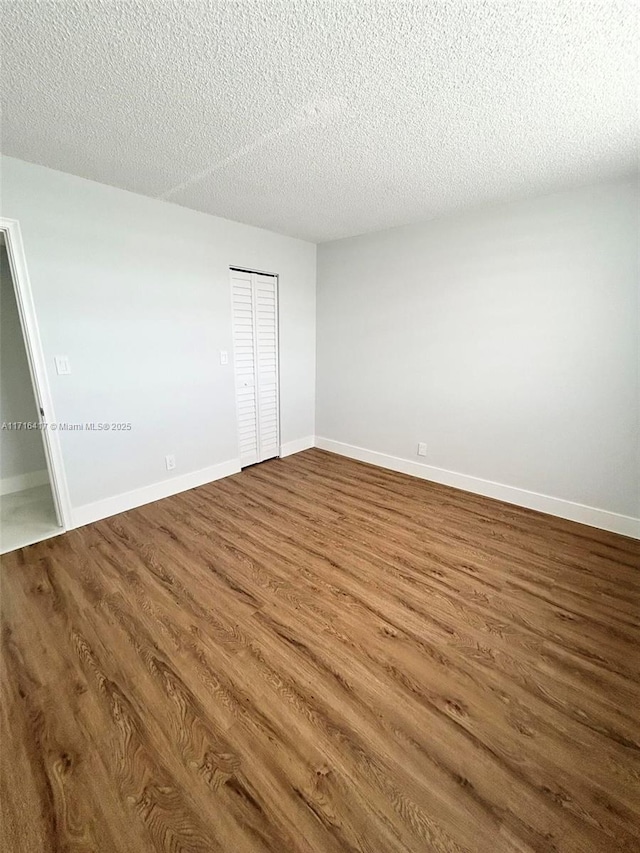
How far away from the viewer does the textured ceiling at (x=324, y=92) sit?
3.59ft

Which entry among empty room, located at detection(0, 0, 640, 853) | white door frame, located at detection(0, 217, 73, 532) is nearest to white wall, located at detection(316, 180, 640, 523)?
empty room, located at detection(0, 0, 640, 853)

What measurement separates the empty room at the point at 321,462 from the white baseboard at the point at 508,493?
0.07 ft

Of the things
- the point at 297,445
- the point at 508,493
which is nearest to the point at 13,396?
the point at 297,445

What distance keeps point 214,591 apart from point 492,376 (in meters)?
2.71

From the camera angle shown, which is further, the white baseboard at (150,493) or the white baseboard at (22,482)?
the white baseboard at (22,482)

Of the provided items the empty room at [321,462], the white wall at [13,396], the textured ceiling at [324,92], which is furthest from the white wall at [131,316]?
the white wall at [13,396]

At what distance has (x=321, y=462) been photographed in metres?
3.99

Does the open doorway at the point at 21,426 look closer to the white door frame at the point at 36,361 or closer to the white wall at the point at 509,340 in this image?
the white door frame at the point at 36,361

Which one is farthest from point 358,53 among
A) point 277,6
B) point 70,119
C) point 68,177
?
point 68,177

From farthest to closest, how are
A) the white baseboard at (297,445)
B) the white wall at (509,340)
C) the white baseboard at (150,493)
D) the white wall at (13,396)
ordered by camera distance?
1. the white baseboard at (297,445)
2. the white wall at (13,396)
3. the white baseboard at (150,493)
4. the white wall at (509,340)

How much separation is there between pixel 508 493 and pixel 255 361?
110 inches

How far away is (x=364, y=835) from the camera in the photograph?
989 mm

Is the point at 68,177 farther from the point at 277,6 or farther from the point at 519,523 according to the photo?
the point at 519,523

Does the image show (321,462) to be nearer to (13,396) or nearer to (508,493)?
(508,493)
